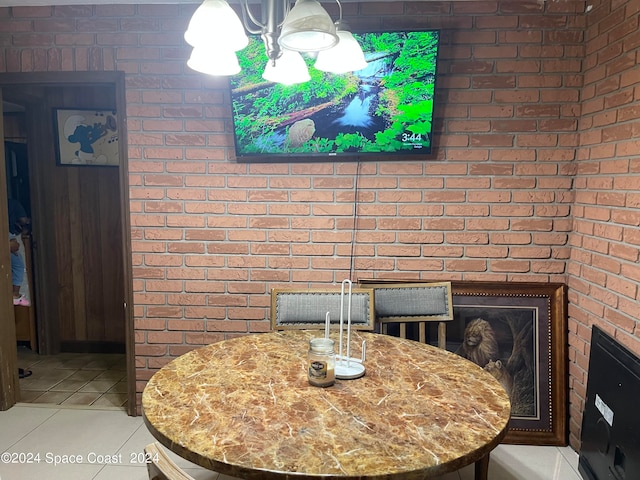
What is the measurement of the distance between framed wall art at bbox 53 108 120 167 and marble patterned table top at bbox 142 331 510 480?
252 cm

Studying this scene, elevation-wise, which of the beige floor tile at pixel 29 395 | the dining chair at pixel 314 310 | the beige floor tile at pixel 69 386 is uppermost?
the dining chair at pixel 314 310

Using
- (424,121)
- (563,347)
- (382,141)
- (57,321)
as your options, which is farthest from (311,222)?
(57,321)

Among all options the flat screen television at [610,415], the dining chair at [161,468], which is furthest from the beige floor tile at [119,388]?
the flat screen television at [610,415]

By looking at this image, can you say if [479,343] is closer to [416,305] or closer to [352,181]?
[416,305]

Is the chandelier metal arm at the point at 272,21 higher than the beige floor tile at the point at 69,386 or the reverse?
higher

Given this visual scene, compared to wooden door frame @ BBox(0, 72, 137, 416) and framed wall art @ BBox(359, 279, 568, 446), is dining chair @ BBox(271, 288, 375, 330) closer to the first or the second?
framed wall art @ BBox(359, 279, 568, 446)

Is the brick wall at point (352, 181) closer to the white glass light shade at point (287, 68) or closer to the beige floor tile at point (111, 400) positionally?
the beige floor tile at point (111, 400)

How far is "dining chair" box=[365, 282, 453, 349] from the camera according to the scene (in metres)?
2.30

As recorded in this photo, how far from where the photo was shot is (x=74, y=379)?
3377mm

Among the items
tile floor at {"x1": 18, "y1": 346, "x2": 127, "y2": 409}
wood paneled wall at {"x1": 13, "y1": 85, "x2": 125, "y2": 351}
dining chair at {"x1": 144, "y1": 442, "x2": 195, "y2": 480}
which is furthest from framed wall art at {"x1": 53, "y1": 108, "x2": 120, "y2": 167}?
dining chair at {"x1": 144, "y1": 442, "x2": 195, "y2": 480}

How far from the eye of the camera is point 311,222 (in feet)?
8.78

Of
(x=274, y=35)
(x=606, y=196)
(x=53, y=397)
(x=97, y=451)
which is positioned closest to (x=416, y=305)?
(x=606, y=196)

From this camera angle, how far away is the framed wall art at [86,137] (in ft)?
12.2

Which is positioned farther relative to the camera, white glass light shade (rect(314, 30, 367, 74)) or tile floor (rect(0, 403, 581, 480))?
tile floor (rect(0, 403, 581, 480))
